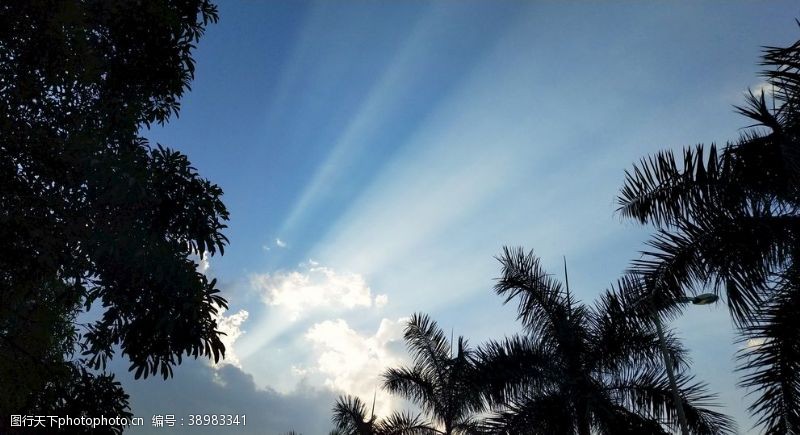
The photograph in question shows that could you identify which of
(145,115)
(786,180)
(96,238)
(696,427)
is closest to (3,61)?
(145,115)

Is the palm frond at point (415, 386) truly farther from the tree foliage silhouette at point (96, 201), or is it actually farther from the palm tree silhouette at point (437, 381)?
the tree foliage silhouette at point (96, 201)

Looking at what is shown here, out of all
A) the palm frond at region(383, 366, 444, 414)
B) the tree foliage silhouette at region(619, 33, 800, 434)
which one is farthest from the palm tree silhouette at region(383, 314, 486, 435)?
the tree foliage silhouette at region(619, 33, 800, 434)

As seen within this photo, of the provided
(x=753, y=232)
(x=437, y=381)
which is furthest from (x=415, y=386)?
(x=753, y=232)

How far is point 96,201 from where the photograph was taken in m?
7.80

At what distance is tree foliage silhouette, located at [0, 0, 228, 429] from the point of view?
764 centimetres

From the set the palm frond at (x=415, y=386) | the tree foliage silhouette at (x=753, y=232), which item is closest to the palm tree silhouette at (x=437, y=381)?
the palm frond at (x=415, y=386)

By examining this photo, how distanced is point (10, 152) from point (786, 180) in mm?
11216

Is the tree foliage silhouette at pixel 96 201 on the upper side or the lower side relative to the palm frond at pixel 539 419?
upper

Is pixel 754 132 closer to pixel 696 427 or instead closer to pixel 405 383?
pixel 696 427

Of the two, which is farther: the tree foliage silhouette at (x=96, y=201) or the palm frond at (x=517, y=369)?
the palm frond at (x=517, y=369)

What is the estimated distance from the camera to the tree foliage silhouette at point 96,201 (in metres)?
7.64

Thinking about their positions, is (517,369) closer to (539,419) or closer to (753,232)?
(539,419)

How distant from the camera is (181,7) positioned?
9539 mm

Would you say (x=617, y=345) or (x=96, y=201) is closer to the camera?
(x=96, y=201)
